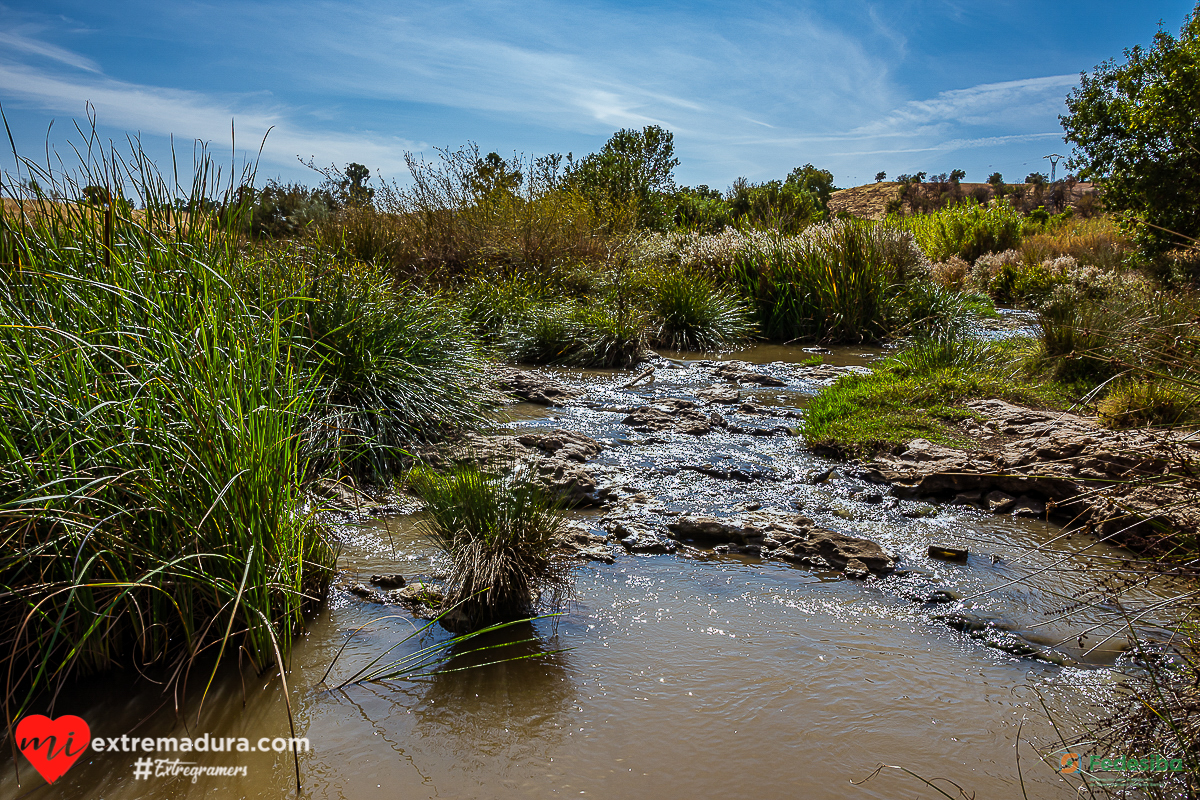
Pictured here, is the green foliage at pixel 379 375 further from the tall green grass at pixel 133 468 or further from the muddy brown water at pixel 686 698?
the tall green grass at pixel 133 468

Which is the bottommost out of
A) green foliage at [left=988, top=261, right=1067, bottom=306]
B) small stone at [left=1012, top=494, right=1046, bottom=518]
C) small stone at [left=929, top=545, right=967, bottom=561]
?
small stone at [left=929, top=545, right=967, bottom=561]

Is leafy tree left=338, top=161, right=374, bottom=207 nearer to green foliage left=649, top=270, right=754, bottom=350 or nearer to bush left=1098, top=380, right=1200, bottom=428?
green foliage left=649, top=270, right=754, bottom=350

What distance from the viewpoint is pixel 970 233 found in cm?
2084

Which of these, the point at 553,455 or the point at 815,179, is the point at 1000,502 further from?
the point at 815,179

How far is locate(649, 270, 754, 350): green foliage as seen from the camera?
11.4m

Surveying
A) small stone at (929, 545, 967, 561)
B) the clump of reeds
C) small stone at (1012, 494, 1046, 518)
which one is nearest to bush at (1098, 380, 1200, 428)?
small stone at (1012, 494, 1046, 518)

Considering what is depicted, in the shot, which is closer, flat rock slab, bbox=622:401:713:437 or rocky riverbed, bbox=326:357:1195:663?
rocky riverbed, bbox=326:357:1195:663

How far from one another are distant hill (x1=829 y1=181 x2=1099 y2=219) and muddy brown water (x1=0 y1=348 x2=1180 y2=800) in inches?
1971

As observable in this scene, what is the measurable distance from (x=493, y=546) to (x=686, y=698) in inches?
40.8

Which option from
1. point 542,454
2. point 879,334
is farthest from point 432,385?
point 879,334

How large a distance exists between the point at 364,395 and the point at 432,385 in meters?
0.63

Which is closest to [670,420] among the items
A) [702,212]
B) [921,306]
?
[921,306]

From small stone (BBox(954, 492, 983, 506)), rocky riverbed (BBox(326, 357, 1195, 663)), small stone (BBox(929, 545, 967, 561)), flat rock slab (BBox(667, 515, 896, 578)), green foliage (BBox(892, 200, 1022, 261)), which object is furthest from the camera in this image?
green foliage (BBox(892, 200, 1022, 261))

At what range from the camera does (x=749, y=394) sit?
26.5 ft
